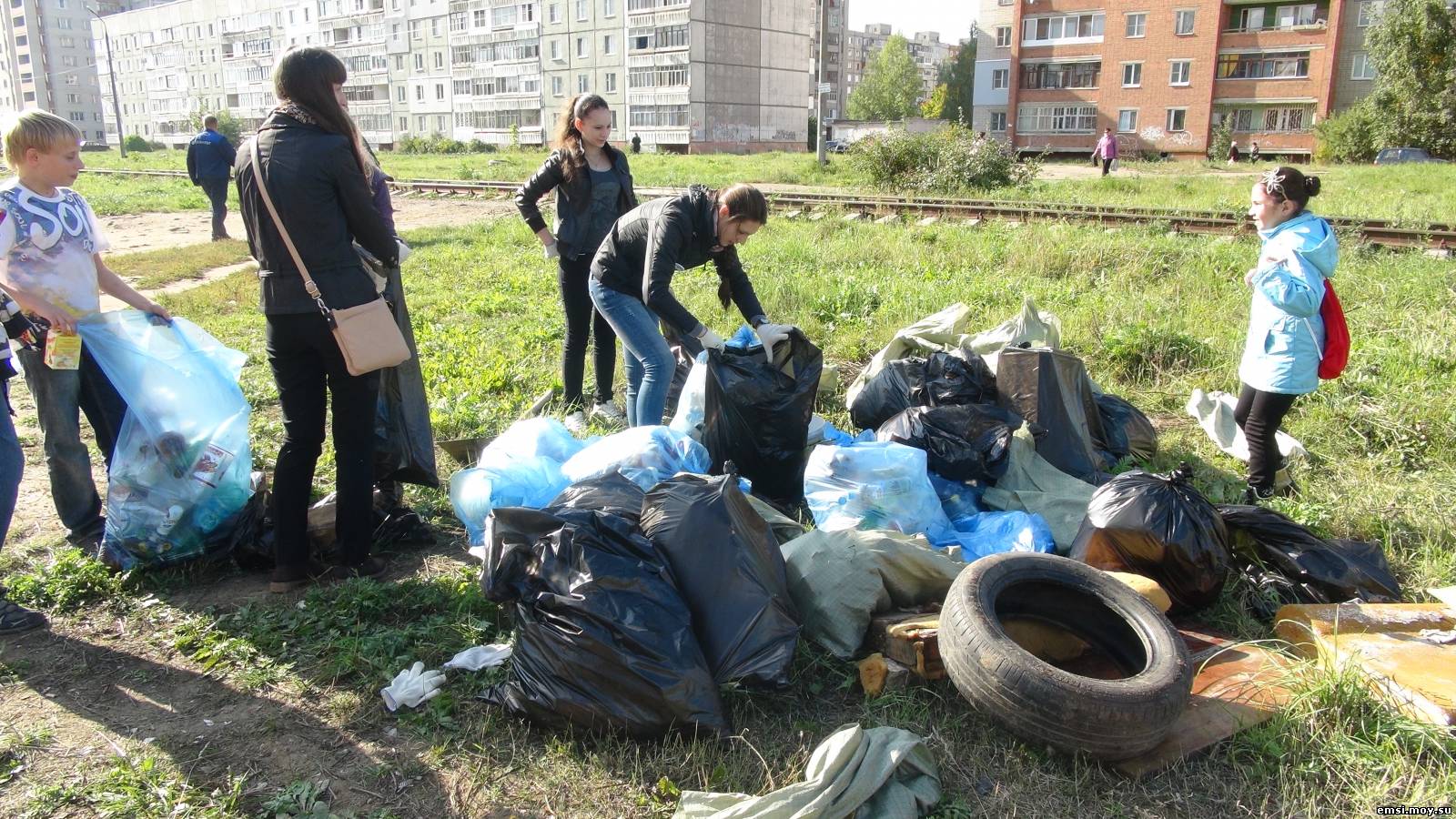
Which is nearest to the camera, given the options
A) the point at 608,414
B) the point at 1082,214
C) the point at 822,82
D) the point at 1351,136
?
the point at 608,414

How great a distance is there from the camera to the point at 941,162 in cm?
1647

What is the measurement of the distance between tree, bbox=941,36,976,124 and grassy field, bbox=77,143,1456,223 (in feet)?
106

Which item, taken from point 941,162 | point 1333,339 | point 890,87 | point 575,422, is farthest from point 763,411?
point 890,87

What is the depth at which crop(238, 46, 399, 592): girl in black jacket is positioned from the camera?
2.93 metres

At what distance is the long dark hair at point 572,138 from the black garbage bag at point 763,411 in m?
A: 1.65

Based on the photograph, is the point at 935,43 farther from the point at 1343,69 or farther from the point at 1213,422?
the point at 1213,422

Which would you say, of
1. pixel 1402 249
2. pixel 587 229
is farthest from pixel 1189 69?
pixel 587 229

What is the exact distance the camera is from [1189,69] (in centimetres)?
4184

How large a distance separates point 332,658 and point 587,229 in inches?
107

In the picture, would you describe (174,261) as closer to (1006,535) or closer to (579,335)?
(579,335)

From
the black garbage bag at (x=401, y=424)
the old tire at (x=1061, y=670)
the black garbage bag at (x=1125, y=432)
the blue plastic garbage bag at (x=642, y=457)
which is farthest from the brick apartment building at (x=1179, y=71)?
the old tire at (x=1061, y=670)

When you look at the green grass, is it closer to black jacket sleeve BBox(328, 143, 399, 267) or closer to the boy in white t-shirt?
the boy in white t-shirt

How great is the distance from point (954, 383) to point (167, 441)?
344cm

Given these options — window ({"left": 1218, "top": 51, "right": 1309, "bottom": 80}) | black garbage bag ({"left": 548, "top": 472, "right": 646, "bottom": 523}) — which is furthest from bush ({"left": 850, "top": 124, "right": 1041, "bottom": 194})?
window ({"left": 1218, "top": 51, "right": 1309, "bottom": 80})
